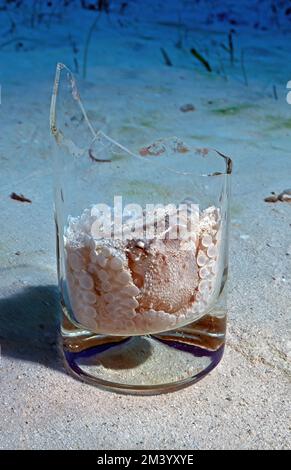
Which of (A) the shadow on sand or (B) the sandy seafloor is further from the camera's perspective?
(A) the shadow on sand

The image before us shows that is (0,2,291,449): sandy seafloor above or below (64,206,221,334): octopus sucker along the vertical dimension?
below

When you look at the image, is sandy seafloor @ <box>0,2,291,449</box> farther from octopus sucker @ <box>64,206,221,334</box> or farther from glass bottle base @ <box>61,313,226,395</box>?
octopus sucker @ <box>64,206,221,334</box>

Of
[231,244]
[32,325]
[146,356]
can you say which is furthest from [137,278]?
[231,244]

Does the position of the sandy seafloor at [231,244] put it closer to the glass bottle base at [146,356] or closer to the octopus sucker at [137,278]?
the glass bottle base at [146,356]

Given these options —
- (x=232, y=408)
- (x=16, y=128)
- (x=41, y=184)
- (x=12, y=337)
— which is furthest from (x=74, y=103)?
(x=16, y=128)

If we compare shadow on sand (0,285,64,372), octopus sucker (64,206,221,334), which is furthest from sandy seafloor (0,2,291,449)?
octopus sucker (64,206,221,334)

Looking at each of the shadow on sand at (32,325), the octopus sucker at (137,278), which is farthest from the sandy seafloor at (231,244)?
the octopus sucker at (137,278)

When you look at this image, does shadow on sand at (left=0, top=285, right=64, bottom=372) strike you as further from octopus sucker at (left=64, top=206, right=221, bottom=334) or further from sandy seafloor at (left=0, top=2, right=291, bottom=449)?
octopus sucker at (left=64, top=206, right=221, bottom=334)
